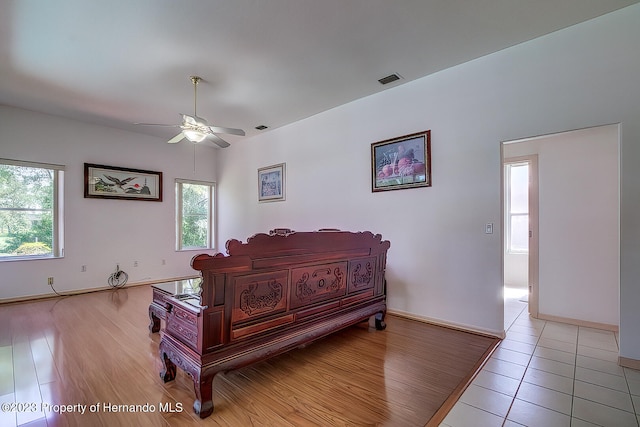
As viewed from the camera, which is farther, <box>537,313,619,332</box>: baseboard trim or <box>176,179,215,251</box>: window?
<box>176,179,215,251</box>: window

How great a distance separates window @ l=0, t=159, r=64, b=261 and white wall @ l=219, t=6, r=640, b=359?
4.31 meters

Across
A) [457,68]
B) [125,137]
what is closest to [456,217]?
[457,68]

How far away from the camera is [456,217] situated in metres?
3.23

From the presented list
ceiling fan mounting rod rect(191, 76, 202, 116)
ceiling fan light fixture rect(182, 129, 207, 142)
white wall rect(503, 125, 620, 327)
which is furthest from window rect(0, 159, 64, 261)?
white wall rect(503, 125, 620, 327)

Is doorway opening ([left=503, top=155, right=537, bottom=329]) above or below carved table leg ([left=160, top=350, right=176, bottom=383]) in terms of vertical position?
above

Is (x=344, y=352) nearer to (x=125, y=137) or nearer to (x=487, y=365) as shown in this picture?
(x=487, y=365)

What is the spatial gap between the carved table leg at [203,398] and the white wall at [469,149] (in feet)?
8.52

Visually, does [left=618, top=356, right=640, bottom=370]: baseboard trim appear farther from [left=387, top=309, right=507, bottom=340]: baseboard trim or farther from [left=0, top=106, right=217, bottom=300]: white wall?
[left=0, top=106, right=217, bottom=300]: white wall

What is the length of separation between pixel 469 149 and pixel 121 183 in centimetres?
592

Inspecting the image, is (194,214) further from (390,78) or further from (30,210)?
(390,78)

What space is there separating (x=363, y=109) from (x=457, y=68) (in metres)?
1.28

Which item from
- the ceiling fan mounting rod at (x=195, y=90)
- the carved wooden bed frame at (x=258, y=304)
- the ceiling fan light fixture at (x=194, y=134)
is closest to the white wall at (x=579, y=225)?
the carved wooden bed frame at (x=258, y=304)

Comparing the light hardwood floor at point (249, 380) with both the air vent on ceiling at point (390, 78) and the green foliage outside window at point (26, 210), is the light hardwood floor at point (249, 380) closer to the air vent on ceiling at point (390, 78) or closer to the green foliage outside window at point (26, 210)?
the green foliage outside window at point (26, 210)

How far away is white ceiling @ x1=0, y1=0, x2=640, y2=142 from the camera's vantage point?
238cm
